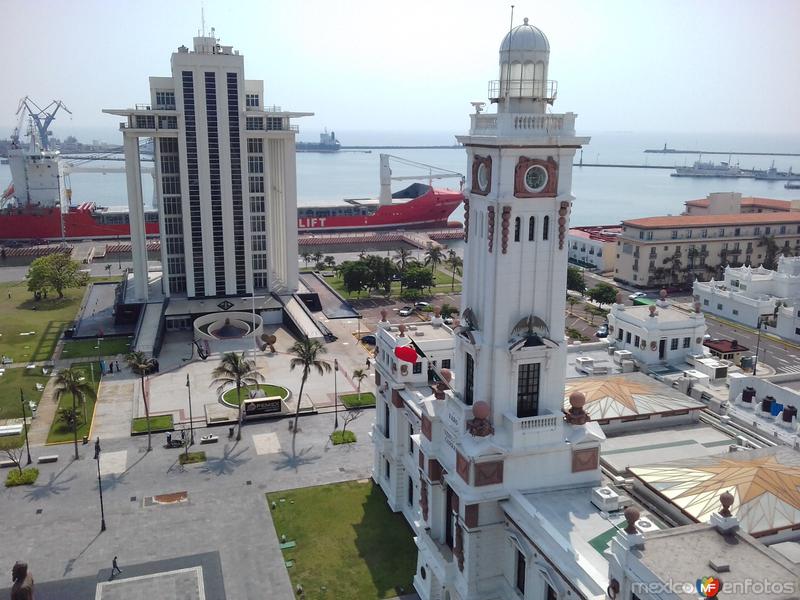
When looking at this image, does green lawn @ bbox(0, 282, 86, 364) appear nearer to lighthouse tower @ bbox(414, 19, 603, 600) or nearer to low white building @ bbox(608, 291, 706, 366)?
lighthouse tower @ bbox(414, 19, 603, 600)

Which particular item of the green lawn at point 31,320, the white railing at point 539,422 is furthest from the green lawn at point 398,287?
the white railing at point 539,422

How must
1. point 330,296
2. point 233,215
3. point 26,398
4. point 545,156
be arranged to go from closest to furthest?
point 545,156 → point 26,398 → point 233,215 → point 330,296

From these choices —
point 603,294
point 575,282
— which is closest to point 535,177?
point 603,294

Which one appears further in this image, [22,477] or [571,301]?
[571,301]

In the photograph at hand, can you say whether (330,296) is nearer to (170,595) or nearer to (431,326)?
(431,326)

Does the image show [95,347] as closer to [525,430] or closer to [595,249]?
[525,430]

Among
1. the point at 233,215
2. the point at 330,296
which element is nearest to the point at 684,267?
the point at 330,296
